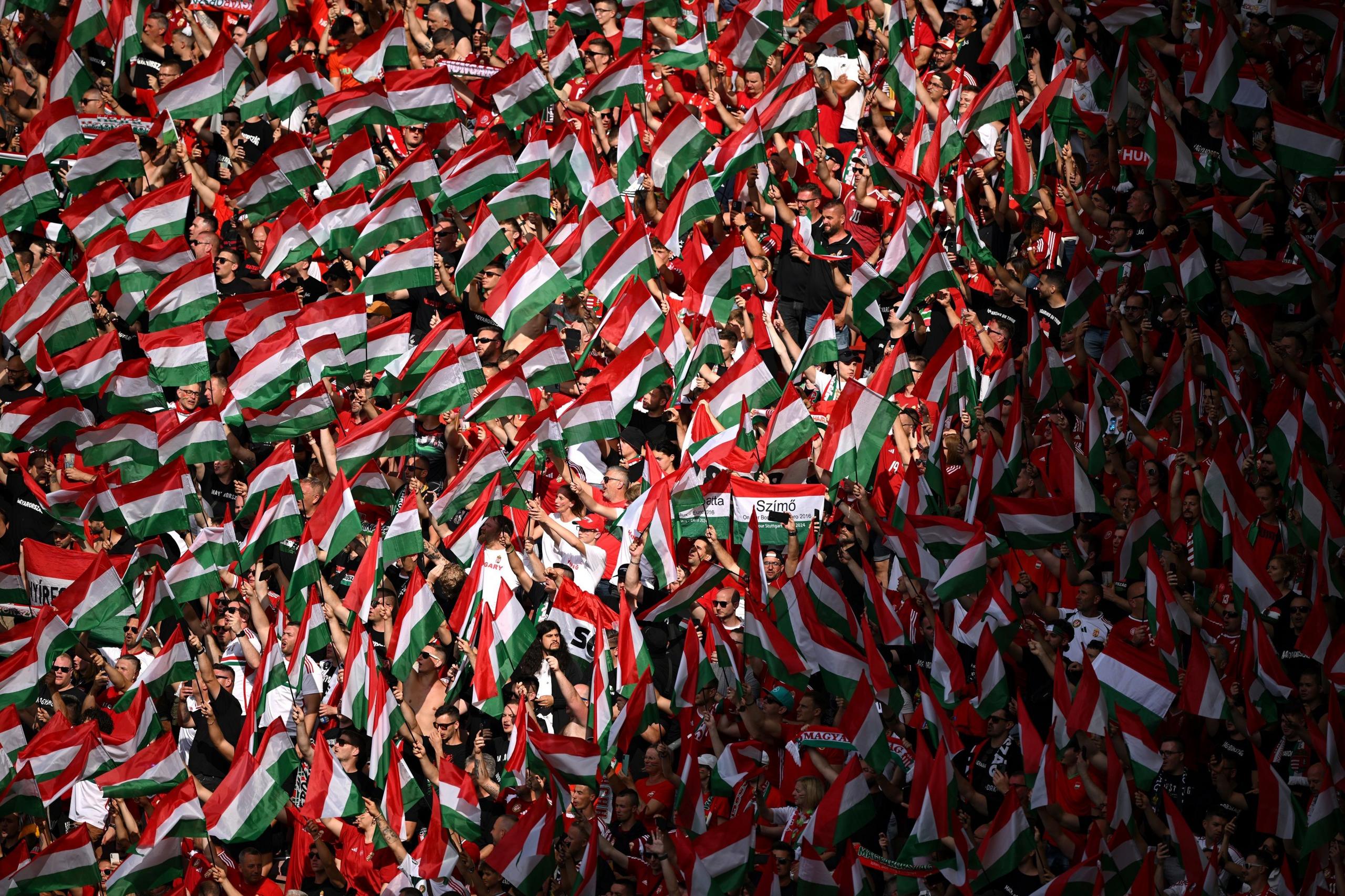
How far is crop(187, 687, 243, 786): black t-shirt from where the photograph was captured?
1048 cm

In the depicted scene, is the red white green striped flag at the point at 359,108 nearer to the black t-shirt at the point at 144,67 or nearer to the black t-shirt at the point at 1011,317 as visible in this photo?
the black t-shirt at the point at 144,67

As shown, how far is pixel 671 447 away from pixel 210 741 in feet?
9.56

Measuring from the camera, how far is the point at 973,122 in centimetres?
1130

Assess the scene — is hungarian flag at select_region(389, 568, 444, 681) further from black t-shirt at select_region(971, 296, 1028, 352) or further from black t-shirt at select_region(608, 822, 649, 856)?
black t-shirt at select_region(971, 296, 1028, 352)

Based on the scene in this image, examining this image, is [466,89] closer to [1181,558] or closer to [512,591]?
[512,591]

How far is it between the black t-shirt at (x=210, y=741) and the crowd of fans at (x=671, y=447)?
0.09 feet

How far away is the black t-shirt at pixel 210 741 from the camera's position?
34.4ft

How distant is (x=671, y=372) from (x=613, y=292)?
Answer: 0.59 metres

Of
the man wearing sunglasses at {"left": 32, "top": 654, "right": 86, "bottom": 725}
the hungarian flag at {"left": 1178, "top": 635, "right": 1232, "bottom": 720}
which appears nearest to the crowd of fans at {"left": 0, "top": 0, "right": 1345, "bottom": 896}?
the man wearing sunglasses at {"left": 32, "top": 654, "right": 86, "bottom": 725}

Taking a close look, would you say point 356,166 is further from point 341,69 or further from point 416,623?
point 416,623

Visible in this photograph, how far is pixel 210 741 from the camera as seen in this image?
10.5 meters

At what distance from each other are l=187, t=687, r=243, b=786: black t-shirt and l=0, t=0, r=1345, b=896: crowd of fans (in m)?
0.03

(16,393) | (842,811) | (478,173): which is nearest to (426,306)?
(478,173)

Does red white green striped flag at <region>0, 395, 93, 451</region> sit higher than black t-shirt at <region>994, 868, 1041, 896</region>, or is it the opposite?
red white green striped flag at <region>0, 395, 93, 451</region>
